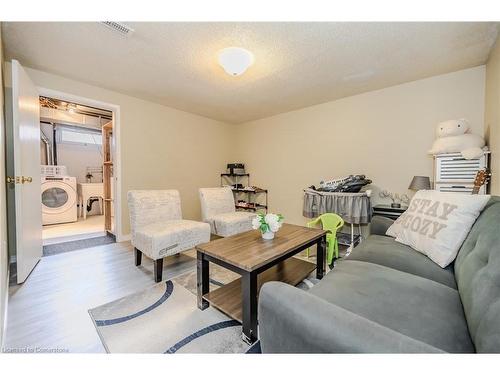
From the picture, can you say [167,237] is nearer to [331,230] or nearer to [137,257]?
[137,257]

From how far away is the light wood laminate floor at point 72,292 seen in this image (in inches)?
50.4

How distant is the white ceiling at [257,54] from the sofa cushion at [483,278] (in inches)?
61.4

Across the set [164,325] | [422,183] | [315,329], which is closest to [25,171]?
[164,325]

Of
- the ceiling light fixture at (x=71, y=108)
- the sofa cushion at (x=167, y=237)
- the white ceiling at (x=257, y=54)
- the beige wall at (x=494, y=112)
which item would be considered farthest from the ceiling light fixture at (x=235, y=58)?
the ceiling light fixture at (x=71, y=108)

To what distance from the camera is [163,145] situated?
3.61 m

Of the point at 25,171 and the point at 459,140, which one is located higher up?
the point at 459,140

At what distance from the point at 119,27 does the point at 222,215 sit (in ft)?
7.55

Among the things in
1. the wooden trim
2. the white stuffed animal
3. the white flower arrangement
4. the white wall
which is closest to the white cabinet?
the white stuffed animal

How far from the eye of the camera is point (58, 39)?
186 centimetres

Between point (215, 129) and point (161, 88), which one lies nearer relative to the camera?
point (161, 88)

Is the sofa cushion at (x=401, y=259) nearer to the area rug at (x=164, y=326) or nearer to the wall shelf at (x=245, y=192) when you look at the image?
the area rug at (x=164, y=326)

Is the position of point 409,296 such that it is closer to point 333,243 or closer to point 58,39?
point 333,243
